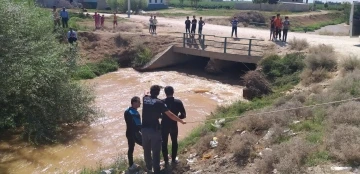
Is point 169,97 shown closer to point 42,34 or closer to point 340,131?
point 340,131

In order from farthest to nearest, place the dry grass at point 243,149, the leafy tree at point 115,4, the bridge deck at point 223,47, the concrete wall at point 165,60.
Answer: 1. the leafy tree at point 115,4
2. the concrete wall at point 165,60
3. the bridge deck at point 223,47
4. the dry grass at point 243,149

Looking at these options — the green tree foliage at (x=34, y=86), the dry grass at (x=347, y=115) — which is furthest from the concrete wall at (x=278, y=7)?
the dry grass at (x=347, y=115)

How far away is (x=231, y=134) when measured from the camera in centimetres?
938

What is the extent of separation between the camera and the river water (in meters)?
11.4

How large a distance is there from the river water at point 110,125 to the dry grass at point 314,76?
348 cm

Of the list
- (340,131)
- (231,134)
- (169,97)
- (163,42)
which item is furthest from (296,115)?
(163,42)

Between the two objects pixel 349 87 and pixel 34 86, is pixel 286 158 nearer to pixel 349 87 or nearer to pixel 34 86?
pixel 349 87

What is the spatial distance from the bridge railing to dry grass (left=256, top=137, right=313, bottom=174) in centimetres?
1344

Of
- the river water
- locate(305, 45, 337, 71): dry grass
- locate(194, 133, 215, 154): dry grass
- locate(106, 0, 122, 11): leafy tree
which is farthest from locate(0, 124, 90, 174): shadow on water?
locate(106, 0, 122, 11): leafy tree

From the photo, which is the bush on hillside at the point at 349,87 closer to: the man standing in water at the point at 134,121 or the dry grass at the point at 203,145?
the dry grass at the point at 203,145

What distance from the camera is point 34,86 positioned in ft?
42.1

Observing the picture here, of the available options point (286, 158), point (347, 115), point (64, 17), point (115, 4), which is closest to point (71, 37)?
point (64, 17)

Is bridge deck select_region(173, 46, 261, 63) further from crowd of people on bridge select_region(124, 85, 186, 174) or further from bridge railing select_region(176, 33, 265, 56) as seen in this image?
crowd of people on bridge select_region(124, 85, 186, 174)

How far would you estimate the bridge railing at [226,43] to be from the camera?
2108 cm
